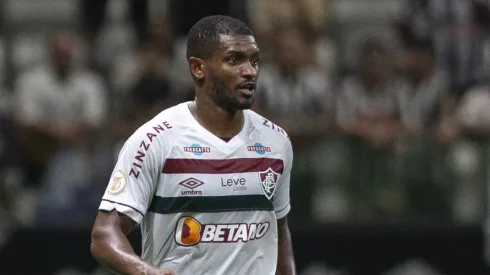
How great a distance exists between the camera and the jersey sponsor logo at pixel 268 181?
595cm

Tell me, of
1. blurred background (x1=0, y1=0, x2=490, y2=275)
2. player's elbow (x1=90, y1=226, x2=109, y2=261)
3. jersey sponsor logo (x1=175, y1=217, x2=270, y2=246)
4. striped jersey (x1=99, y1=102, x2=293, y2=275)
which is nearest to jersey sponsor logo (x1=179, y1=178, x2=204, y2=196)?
striped jersey (x1=99, y1=102, x2=293, y2=275)

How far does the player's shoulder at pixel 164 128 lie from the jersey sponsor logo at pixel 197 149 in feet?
0.28

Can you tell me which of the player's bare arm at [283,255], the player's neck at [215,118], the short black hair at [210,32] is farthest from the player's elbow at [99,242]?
the player's bare arm at [283,255]

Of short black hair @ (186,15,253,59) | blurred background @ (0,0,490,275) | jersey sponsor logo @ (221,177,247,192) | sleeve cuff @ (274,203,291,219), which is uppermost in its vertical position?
short black hair @ (186,15,253,59)

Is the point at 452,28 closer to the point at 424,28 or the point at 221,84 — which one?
the point at 424,28

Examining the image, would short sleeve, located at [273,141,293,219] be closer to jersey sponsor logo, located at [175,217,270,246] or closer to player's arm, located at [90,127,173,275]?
jersey sponsor logo, located at [175,217,270,246]

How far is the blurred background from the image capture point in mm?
10773

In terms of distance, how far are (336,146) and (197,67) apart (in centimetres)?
516

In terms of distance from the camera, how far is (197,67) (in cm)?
586

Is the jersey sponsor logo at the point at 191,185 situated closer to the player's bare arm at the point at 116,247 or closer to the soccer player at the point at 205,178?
the soccer player at the point at 205,178

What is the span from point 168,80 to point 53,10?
499cm

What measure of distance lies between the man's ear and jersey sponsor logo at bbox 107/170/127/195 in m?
0.63

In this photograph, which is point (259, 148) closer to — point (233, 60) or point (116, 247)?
point (233, 60)

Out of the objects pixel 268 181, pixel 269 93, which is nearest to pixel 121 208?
pixel 268 181
